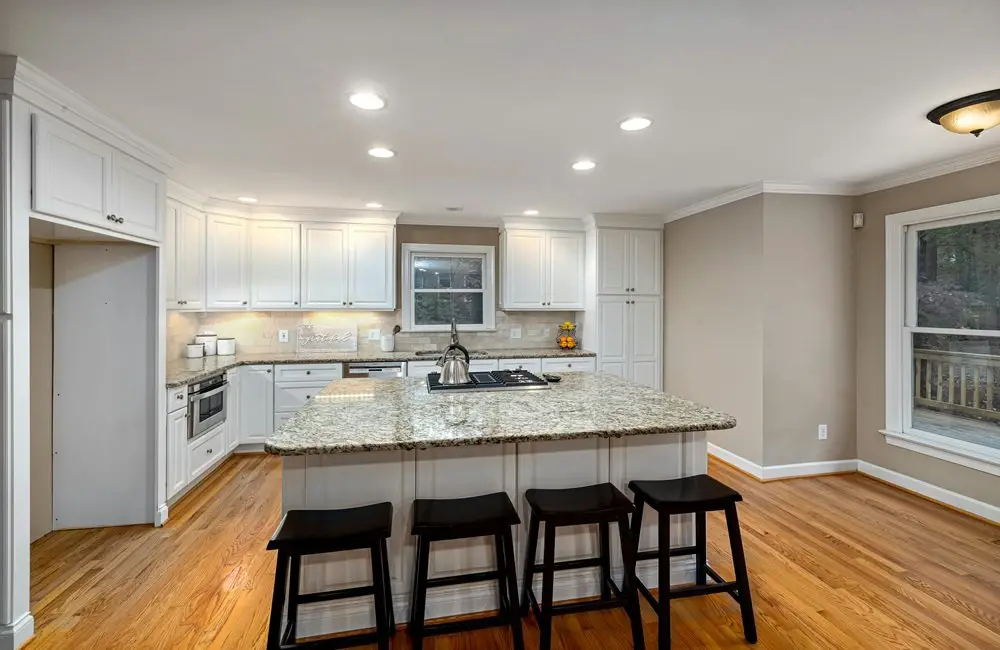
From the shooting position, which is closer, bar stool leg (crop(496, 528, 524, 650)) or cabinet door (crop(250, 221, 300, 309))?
bar stool leg (crop(496, 528, 524, 650))

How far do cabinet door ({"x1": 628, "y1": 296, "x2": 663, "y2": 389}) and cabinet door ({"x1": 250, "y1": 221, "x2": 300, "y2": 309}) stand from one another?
11.6ft

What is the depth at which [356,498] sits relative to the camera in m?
2.00

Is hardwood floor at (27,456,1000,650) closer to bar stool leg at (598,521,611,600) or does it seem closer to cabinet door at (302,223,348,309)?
bar stool leg at (598,521,611,600)

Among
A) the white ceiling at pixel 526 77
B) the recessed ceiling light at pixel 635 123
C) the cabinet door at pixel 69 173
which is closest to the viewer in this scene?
the white ceiling at pixel 526 77

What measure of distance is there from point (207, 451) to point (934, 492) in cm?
544

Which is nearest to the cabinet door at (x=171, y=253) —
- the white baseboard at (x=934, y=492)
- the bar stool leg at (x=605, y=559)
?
the bar stool leg at (x=605, y=559)

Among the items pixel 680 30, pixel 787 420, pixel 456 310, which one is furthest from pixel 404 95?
pixel 787 420

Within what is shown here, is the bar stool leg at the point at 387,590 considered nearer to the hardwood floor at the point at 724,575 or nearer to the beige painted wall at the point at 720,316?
the hardwood floor at the point at 724,575

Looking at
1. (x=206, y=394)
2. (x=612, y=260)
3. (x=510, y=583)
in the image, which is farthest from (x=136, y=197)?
(x=612, y=260)

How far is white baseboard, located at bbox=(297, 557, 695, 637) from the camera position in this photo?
6.44 ft

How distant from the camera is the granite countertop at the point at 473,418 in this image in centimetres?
180

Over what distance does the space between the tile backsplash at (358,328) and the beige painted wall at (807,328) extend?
2194 mm

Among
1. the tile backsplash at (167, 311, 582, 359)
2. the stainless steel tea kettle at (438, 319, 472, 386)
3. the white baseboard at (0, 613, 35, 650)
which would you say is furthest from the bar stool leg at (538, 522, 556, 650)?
the tile backsplash at (167, 311, 582, 359)

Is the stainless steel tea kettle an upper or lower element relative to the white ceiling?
lower
